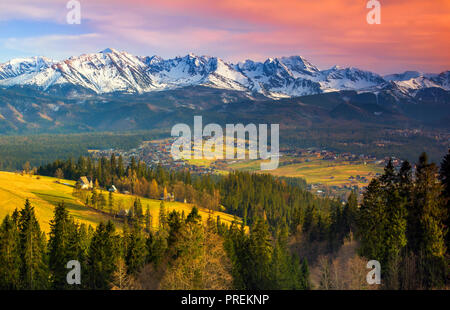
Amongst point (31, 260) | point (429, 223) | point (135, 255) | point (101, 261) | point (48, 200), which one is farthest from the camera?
point (48, 200)

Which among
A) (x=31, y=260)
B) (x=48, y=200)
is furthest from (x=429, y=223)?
(x=48, y=200)

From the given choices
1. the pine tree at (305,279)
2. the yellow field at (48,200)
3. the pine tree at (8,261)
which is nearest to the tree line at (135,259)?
the pine tree at (8,261)

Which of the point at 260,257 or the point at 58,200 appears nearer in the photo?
the point at 260,257

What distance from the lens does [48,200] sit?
298 ft

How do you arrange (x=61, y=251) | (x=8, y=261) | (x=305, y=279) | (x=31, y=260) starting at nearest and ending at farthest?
(x=8, y=261)
(x=31, y=260)
(x=61, y=251)
(x=305, y=279)

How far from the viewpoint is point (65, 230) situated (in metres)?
46.5

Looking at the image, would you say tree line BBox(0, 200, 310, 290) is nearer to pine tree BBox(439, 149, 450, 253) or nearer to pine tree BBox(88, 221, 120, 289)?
pine tree BBox(88, 221, 120, 289)

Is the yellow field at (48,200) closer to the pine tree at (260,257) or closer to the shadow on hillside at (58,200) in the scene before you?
the shadow on hillside at (58,200)

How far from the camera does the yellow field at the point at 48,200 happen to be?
80.3 m

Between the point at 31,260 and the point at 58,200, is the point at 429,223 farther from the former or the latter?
the point at 58,200

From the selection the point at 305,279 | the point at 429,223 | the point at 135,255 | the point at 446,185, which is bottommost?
the point at 305,279

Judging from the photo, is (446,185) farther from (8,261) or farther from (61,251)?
(8,261)

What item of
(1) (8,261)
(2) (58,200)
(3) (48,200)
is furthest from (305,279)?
(3) (48,200)

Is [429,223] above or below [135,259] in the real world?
above
